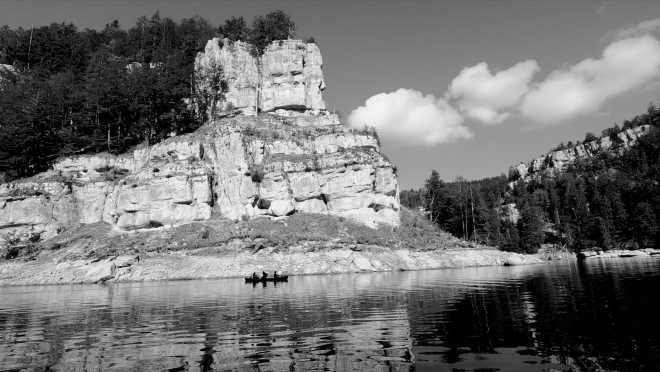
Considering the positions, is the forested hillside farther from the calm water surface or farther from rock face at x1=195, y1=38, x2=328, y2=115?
the calm water surface

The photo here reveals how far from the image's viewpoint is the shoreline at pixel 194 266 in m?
58.8

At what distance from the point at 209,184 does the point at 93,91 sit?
119ft

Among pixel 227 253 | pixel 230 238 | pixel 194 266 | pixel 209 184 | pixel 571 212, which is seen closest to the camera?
pixel 194 266

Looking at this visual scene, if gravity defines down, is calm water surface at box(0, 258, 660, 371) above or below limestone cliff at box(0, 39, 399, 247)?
below

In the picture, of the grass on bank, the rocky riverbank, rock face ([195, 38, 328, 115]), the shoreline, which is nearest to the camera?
the shoreline

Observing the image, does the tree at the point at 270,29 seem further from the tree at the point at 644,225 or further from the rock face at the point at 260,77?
the tree at the point at 644,225

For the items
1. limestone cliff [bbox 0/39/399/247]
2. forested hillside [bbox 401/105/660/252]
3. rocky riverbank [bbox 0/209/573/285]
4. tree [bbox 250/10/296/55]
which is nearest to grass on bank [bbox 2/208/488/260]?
rocky riverbank [bbox 0/209/573/285]

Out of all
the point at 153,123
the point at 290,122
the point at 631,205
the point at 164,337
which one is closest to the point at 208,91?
the point at 153,123

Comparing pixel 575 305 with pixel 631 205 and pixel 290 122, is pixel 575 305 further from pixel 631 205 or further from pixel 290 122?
pixel 631 205

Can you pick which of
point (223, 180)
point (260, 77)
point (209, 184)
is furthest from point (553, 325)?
point (260, 77)

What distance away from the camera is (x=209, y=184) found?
247ft

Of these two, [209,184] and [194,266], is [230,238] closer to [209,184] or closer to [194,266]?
[194,266]

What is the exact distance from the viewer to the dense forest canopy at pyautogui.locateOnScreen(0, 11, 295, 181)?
271 feet

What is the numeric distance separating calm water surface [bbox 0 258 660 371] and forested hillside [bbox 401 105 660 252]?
87.2 meters
